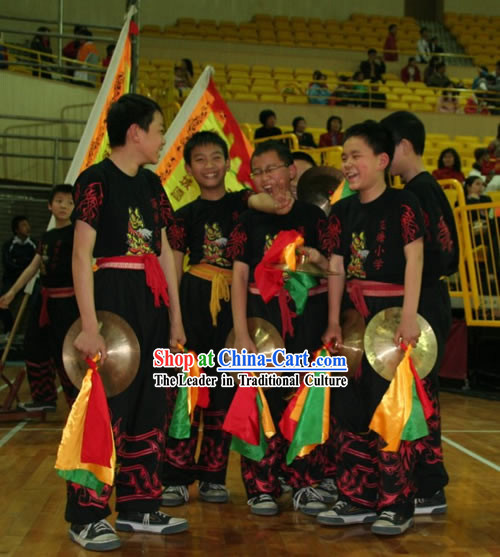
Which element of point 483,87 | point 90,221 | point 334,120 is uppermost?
point 483,87

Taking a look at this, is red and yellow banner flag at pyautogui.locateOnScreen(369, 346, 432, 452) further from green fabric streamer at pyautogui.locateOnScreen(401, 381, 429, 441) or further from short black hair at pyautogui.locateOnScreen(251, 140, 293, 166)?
short black hair at pyautogui.locateOnScreen(251, 140, 293, 166)

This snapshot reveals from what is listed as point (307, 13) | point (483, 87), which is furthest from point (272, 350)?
point (307, 13)

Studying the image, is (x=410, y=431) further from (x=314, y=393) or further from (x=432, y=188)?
(x=432, y=188)

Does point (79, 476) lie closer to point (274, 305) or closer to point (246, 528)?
point (246, 528)

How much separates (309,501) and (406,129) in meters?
1.62

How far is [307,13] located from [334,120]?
9184mm

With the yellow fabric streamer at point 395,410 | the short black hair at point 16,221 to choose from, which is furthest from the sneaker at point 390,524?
the short black hair at point 16,221

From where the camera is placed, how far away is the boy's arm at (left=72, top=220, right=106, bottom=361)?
120 inches

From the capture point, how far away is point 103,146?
609 centimetres

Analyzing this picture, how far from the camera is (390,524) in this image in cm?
321

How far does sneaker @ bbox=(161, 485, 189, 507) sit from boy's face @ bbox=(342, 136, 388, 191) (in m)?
1.55

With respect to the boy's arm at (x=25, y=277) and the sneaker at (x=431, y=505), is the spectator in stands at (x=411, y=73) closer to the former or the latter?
the boy's arm at (x=25, y=277)

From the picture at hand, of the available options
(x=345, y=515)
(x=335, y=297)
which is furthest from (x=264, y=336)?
(x=345, y=515)

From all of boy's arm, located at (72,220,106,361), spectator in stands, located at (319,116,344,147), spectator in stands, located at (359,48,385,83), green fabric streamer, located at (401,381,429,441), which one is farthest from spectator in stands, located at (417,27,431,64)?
boy's arm, located at (72,220,106,361)
